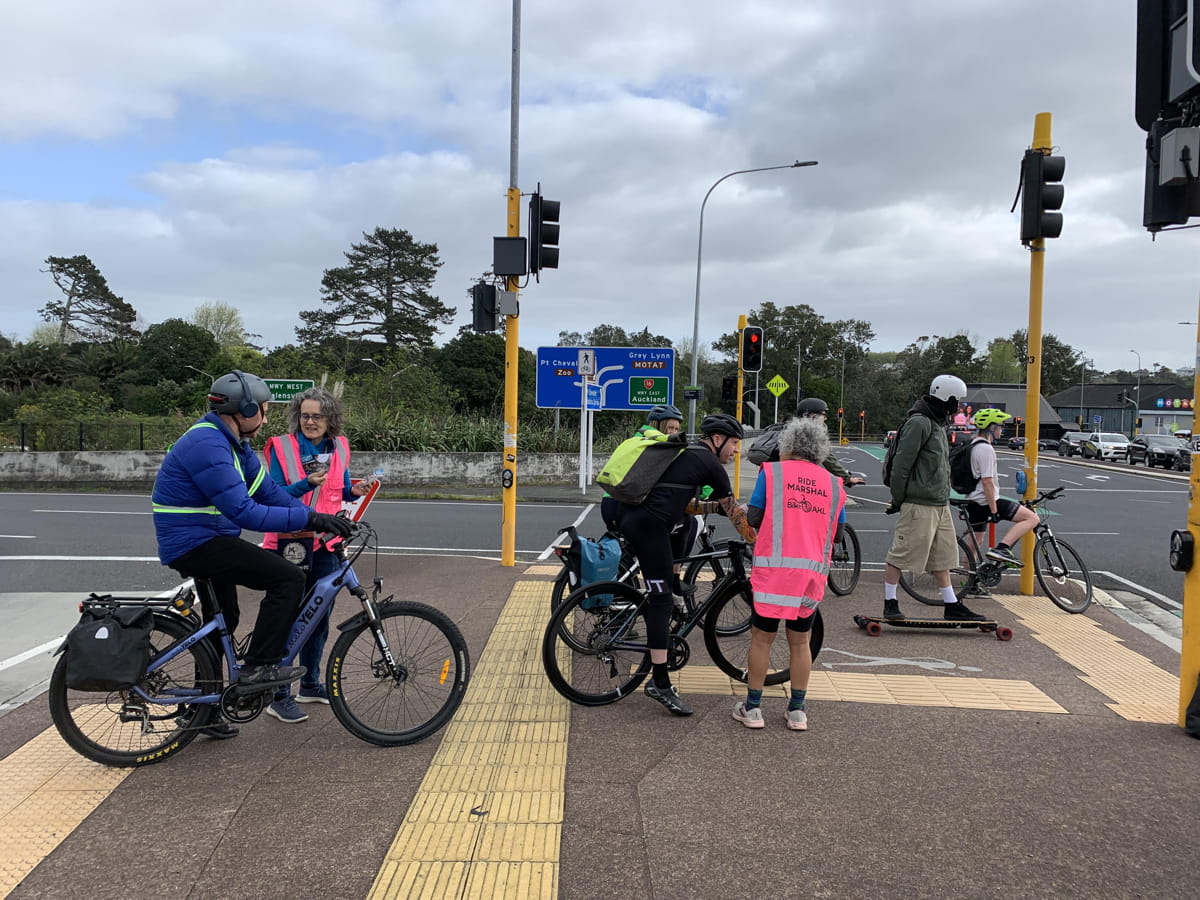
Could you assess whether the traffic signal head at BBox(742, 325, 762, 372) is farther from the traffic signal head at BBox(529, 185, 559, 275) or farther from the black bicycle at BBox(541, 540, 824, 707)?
the black bicycle at BBox(541, 540, 824, 707)

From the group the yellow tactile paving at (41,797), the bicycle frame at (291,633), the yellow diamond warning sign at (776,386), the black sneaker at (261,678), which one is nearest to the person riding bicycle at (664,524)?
the bicycle frame at (291,633)

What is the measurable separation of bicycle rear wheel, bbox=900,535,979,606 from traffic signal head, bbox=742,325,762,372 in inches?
371

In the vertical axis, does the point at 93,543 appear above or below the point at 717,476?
below

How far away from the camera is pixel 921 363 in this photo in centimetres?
9538

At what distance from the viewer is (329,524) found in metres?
3.69

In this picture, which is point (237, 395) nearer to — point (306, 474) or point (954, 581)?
point (306, 474)

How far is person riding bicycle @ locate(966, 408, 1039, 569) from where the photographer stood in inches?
275

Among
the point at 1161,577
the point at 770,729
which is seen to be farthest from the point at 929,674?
the point at 1161,577

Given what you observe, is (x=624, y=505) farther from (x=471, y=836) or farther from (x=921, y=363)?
(x=921, y=363)

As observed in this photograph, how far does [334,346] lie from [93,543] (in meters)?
39.2

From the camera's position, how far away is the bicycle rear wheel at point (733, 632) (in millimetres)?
4719

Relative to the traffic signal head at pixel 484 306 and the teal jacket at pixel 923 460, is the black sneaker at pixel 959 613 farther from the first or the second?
the traffic signal head at pixel 484 306

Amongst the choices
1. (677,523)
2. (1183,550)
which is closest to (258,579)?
(677,523)

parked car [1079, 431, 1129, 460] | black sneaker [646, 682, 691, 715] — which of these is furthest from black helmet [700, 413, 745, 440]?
parked car [1079, 431, 1129, 460]
